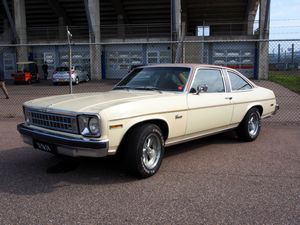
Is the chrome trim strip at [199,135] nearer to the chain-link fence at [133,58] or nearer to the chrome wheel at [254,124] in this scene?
the chrome wheel at [254,124]

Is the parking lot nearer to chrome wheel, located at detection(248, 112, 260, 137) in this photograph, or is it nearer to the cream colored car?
the cream colored car

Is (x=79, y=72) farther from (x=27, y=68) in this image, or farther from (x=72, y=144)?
(x=72, y=144)

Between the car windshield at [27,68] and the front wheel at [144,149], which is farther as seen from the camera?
the car windshield at [27,68]

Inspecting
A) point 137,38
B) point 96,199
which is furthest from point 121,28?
point 96,199

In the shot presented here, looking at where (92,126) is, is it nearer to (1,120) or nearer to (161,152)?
(161,152)

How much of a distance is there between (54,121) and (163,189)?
170 cm

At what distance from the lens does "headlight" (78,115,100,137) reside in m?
4.39

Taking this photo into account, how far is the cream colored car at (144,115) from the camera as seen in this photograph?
4461 millimetres

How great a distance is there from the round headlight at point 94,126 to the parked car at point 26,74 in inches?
1057

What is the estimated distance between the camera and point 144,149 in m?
4.84

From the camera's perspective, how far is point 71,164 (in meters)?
5.48

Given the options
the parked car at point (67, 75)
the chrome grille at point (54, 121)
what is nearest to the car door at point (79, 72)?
the parked car at point (67, 75)

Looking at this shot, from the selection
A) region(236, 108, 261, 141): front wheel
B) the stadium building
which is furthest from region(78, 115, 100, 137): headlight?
the stadium building

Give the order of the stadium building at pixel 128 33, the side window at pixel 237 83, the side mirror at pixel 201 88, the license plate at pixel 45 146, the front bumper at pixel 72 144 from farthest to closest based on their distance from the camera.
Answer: the stadium building at pixel 128 33 < the side window at pixel 237 83 < the side mirror at pixel 201 88 < the license plate at pixel 45 146 < the front bumper at pixel 72 144
